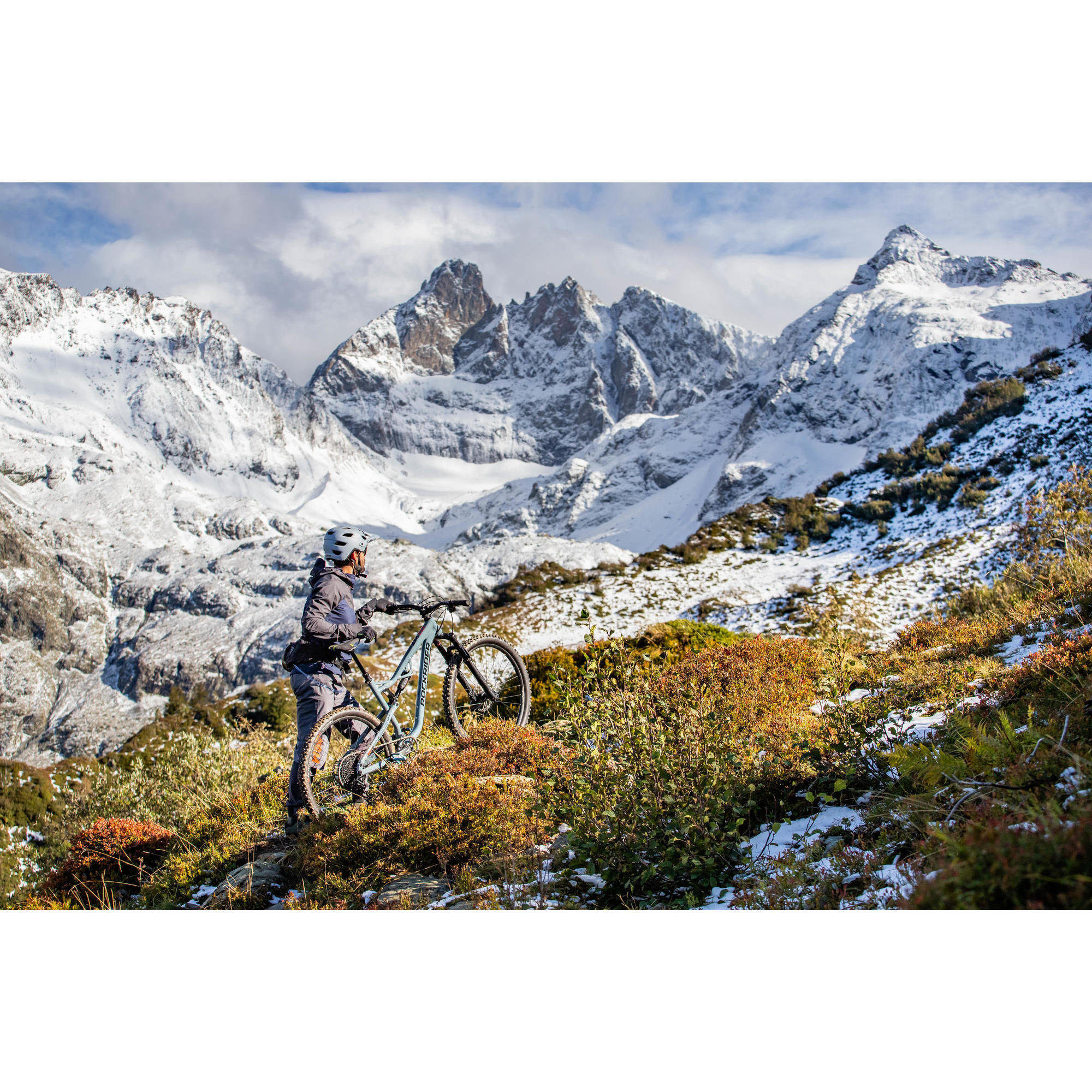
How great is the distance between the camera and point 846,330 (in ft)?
275

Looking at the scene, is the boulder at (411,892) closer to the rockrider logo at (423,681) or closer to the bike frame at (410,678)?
the bike frame at (410,678)

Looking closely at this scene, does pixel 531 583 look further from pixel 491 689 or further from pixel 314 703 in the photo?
pixel 314 703

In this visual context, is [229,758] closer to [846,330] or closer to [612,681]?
[612,681]

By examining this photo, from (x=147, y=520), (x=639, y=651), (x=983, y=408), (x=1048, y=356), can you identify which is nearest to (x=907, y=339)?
(x=1048, y=356)

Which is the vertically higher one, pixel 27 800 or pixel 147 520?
pixel 147 520

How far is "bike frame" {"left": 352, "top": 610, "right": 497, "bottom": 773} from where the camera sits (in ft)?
18.6

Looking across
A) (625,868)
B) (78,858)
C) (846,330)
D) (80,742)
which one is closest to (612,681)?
(625,868)

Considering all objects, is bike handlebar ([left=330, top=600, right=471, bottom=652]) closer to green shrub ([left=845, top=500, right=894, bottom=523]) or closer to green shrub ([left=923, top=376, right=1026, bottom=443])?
green shrub ([left=845, top=500, right=894, bottom=523])

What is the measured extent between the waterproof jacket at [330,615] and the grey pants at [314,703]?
8 centimetres

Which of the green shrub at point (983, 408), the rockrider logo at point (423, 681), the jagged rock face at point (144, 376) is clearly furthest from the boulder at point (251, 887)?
the jagged rock face at point (144, 376)

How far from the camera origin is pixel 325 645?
5.41m

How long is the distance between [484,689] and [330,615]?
7.52 ft

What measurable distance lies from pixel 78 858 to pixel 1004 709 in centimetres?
756

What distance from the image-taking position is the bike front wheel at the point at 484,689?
21.2ft
